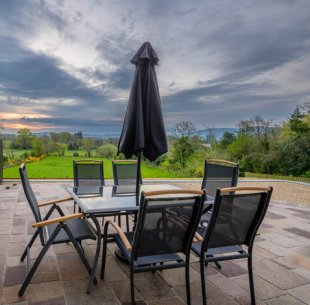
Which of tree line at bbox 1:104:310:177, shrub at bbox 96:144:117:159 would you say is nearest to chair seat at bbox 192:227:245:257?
shrub at bbox 96:144:117:159

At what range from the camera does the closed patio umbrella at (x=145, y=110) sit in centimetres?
278

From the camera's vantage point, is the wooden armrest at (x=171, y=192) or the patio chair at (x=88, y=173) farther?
the patio chair at (x=88, y=173)

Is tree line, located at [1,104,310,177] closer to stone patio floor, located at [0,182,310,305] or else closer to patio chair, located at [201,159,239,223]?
patio chair, located at [201,159,239,223]

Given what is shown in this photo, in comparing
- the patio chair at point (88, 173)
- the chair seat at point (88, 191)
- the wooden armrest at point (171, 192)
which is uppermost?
the wooden armrest at point (171, 192)

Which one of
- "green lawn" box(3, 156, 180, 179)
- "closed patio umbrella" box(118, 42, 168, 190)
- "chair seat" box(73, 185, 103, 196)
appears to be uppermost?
"closed patio umbrella" box(118, 42, 168, 190)

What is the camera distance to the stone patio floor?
7.11ft

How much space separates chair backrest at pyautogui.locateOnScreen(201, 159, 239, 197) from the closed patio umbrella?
3.49 feet

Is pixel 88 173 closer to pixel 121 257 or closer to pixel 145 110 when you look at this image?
pixel 121 257

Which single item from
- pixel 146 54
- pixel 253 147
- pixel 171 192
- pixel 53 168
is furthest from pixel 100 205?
pixel 253 147

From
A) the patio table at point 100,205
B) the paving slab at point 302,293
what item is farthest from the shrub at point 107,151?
the paving slab at point 302,293

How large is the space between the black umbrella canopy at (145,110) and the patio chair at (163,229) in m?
1.00

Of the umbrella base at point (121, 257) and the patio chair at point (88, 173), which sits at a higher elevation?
the patio chair at point (88, 173)

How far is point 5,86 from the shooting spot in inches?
439

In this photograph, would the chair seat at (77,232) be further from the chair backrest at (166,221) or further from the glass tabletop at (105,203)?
the chair backrest at (166,221)
